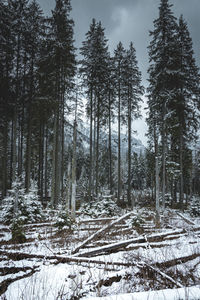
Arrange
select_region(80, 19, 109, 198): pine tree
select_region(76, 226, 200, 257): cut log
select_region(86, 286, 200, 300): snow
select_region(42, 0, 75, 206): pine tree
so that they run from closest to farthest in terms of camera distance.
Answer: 1. select_region(86, 286, 200, 300): snow
2. select_region(76, 226, 200, 257): cut log
3. select_region(42, 0, 75, 206): pine tree
4. select_region(80, 19, 109, 198): pine tree

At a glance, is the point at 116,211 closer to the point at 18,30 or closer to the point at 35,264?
the point at 35,264

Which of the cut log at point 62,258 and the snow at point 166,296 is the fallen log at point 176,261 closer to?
the cut log at point 62,258

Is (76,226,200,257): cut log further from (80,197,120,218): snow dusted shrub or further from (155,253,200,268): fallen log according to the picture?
(80,197,120,218): snow dusted shrub

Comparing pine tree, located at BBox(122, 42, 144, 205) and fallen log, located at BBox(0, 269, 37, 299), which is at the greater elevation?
pine tree, located at BBox(122, 42, 144, 205)

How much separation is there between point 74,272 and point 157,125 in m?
16.3

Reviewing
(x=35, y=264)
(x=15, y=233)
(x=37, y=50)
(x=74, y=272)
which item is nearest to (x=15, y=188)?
(x=15, y=233)

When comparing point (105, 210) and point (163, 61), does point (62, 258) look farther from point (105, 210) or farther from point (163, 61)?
point (163, 61)

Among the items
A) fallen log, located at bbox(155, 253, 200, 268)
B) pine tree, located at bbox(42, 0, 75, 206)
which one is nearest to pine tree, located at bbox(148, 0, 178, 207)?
pine tree, located at bbox(42, 0, 75, 206)

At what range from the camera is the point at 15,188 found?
930 centimetres

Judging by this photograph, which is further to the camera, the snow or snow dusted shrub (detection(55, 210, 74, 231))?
snow dusted shrub (detection(55, 210, 74, 231))

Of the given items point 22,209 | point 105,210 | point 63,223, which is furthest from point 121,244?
point 105,210

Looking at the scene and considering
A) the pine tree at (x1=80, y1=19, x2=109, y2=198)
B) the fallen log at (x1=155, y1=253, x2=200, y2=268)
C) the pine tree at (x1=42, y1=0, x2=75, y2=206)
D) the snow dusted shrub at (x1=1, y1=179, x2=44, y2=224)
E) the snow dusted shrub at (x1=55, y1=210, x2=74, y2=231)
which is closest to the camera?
the fallen log at (x1=155, y1=253, x2=200, y2=268)

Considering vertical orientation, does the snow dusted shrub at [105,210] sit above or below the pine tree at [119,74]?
below

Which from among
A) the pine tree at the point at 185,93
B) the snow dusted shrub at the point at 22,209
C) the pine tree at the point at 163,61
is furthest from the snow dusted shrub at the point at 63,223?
the pine tree at the point at 185,93
